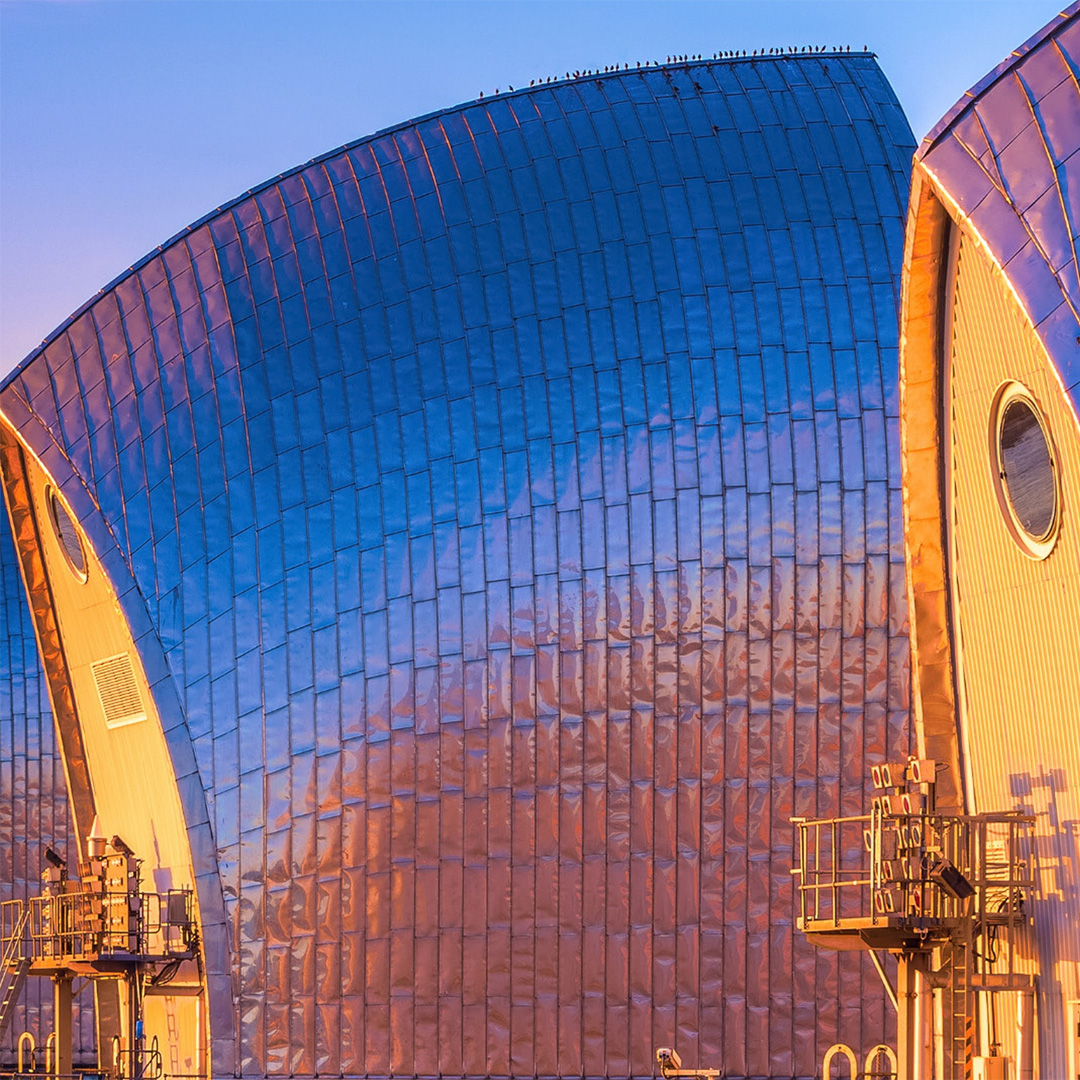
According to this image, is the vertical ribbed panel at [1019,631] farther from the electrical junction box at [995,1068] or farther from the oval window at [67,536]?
the oval window at [67,536]

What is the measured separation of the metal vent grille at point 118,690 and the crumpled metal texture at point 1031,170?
20785 millimetres

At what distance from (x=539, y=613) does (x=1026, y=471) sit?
1254cm

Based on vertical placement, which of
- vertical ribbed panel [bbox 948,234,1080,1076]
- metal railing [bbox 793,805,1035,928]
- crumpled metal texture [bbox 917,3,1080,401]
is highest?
crumpled metal texture [bbox 917,3,1080,401]

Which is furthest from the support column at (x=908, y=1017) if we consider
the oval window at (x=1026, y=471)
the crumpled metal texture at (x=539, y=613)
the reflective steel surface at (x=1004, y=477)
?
the crumpled metal texture at (x=539, y=613)

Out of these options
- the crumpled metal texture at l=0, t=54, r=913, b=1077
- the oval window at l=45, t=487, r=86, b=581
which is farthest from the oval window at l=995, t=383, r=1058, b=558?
the oval window at l=45, t=487, r=86, b=581

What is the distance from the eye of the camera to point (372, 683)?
3256cm

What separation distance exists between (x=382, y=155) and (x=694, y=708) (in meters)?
12.4

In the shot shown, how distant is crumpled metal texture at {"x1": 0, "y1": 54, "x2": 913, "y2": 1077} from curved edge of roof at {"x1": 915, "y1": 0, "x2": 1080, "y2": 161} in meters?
12.9

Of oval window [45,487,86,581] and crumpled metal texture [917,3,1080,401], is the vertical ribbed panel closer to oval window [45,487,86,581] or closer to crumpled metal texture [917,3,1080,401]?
crumpled metal texture [917,3,1080,401]

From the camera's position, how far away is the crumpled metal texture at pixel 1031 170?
18.2m

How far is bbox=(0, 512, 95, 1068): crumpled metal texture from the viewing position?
47562 millimetres

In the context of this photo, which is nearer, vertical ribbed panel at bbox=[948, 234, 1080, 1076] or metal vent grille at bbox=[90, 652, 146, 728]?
vertical ribbed panel at bbox=[948, 234, 1080, 1076]

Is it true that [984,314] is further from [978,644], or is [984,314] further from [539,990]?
[539,990]

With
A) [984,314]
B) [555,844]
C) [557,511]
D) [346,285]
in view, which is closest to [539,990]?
[555,844]
